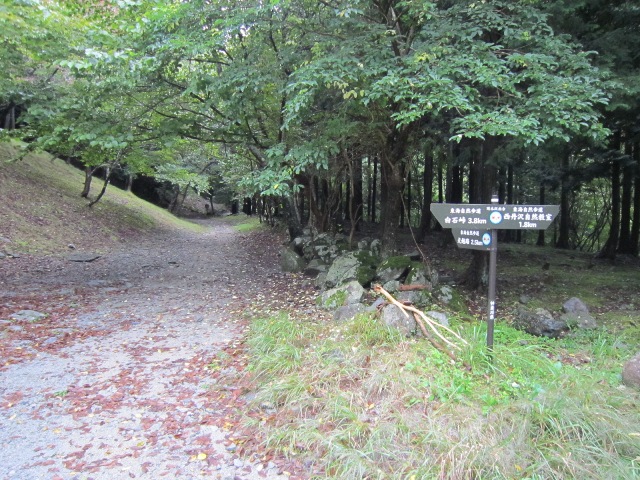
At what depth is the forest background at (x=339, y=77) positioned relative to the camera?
18.7 ft

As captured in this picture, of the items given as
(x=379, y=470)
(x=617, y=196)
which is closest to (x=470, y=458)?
(x=379, y=470)

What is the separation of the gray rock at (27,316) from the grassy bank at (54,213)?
5778 millimetres

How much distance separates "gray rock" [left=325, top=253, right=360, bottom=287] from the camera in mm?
8430

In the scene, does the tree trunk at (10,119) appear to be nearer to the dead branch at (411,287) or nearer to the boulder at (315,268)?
the boulder at (315,268)

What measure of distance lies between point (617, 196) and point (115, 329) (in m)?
14.9

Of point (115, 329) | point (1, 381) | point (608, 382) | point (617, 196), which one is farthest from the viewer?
point (617, 196)

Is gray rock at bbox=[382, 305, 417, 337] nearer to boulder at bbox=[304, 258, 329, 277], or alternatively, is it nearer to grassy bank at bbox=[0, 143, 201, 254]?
boulder at bbox=[304, 258, 329, 277]

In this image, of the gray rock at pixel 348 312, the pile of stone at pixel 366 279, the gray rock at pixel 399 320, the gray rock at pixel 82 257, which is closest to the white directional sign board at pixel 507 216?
the gray rock at pixel 399 320

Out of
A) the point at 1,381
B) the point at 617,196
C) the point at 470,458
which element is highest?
the point at 617,196

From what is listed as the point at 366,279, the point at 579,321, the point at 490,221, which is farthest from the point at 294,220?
the point at 490,221

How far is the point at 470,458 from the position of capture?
2.84 meters

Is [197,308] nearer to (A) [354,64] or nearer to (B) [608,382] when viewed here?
(A) [354,64]

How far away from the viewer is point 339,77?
5.93 meters

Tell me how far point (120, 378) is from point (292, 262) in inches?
267
